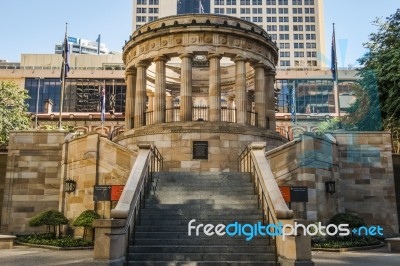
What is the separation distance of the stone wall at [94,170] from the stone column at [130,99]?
269 inches

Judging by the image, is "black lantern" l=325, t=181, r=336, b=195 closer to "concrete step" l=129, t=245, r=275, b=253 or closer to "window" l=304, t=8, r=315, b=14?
"concrete step" l=129, t=245, r=275, b=253

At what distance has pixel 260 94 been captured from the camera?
29.0m

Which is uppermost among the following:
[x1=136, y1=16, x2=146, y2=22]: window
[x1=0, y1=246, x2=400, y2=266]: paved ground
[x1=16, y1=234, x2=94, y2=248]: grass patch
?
[x1=136, y1=16, x2=146, y2=22]: window

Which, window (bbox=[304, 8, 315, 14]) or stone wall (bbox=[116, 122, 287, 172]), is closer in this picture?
stone wall (bbox=[116, 122, 287, 172])

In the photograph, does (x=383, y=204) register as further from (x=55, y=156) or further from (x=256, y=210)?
(x=55, y=156)

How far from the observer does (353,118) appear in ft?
126

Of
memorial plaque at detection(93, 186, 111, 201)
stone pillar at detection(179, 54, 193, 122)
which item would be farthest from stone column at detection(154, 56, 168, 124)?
memorial plaque at detection(93, 186, 111, 201)

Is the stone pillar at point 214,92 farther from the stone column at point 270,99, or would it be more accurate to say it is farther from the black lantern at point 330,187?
the black lantern at point 330,187

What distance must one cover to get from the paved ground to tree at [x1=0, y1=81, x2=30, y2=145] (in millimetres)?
26379

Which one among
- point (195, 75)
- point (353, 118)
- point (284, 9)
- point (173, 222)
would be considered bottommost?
point (173, 222)

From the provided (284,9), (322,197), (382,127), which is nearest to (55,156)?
(322,197)

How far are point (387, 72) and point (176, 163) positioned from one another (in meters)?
14.6

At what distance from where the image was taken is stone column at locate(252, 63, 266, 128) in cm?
2869

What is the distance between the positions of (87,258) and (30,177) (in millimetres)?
11611
